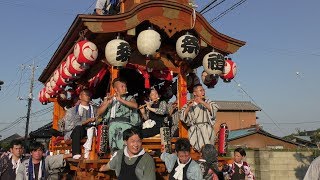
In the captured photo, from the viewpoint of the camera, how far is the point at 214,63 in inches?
280

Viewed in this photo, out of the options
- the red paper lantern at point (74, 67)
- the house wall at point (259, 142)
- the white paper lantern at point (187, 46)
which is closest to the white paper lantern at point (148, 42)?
the white paper lantern at point (187, 46)

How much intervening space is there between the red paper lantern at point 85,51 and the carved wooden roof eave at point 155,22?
1.15 feet

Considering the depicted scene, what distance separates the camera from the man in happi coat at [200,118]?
6.42m

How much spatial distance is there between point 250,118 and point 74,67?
1664 inches

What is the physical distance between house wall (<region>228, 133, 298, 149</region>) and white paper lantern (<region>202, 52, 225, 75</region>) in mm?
22690

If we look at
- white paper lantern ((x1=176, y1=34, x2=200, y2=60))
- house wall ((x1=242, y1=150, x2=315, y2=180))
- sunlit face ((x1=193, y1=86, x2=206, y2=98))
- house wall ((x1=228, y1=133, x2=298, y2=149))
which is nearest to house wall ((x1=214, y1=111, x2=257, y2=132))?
house wall ((x1=228, y1=133, x2=298, y2=149))

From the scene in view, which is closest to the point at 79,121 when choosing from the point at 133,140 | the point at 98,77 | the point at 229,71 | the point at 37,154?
the point at 98,77

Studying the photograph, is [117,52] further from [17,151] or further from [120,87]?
[17,151]

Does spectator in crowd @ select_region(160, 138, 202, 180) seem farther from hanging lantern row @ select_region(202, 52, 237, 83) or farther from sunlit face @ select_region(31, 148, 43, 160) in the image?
hanging lantern row @ select_region(202, 52, 237, 83)

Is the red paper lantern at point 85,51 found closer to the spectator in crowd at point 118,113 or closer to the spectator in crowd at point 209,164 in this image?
the spectator in crowd at point 118,113

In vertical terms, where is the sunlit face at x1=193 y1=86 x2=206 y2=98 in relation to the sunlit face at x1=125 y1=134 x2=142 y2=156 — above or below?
above

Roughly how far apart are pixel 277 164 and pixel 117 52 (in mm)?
8934

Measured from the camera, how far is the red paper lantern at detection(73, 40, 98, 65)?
640 centimetres

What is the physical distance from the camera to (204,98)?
6488 mm
